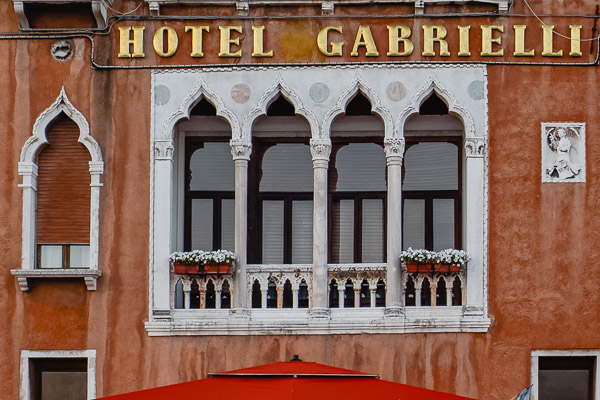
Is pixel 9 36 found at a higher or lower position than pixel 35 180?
higher

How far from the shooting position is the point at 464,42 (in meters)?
17.5

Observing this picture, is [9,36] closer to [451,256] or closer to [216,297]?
[216,297]

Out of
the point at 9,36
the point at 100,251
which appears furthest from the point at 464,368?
the point at 9,36

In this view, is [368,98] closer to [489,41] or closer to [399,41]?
[399,41]

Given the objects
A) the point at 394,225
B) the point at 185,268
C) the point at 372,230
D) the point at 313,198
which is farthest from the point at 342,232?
the point at 185,268

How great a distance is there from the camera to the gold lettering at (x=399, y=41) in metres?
17.5

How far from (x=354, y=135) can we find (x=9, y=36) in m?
4.95

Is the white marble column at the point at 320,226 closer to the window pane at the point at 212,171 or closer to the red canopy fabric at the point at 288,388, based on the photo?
the window pane at the point at 212,171

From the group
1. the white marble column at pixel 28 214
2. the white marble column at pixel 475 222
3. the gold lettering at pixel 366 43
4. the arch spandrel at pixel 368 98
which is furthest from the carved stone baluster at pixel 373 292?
the white marble column at pixel 28 214

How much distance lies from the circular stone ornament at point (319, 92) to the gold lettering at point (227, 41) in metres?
1.09

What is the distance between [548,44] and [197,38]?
4.70m

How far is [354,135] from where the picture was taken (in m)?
18.6

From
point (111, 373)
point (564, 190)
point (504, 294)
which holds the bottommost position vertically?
point (111, 373)

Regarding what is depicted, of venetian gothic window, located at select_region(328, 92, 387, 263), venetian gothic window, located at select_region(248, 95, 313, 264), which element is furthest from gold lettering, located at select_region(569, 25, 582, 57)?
venetian gothic window, located at select_region(248, 95, 313, 264)
